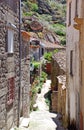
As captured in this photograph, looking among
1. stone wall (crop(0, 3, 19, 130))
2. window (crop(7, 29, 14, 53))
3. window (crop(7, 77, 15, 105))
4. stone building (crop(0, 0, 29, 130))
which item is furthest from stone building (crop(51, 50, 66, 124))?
window (crop(7, 29, 14, 53))

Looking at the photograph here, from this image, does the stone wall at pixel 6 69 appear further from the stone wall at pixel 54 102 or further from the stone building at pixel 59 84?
the stone wall at pixel 54 102

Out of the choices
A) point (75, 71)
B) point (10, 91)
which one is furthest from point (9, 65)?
point (75, 71)

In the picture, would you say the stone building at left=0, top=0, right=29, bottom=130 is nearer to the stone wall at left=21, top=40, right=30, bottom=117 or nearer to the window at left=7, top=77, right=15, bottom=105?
the window at left=7, top=77, right=15, bottom=105

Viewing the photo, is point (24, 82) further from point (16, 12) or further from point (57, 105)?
point (57, 105)

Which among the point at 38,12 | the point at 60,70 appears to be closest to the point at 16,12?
the point at 60,70

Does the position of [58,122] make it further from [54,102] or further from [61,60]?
[61,60]

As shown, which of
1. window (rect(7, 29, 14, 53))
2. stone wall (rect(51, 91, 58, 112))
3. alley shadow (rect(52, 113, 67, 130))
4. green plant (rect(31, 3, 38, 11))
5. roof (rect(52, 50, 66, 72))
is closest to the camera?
window (rect(7, 29, 14, 53))

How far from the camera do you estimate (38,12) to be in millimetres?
72375

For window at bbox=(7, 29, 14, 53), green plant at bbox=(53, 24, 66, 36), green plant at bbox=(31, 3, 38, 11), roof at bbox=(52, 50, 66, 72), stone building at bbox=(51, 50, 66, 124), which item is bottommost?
stone building at bbox=(51, 50, 66, 124)

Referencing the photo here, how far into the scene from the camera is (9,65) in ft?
45.2

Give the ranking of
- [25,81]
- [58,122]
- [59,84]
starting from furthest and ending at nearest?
[59,84] < [58,122] < [25,81]

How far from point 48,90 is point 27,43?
1155 cm

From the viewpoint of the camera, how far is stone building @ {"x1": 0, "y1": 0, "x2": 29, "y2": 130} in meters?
12.5

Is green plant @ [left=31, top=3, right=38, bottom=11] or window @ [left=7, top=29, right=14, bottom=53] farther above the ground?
green plant @ [left=31, top=3, right=38, bottom=11]
